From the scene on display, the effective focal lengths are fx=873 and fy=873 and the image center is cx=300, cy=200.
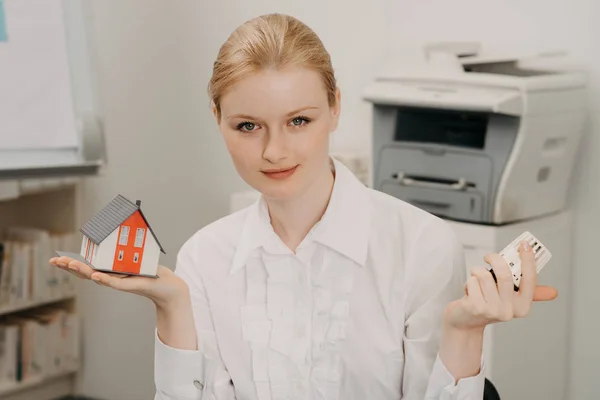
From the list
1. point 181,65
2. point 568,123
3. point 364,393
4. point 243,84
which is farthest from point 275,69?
point 181,65

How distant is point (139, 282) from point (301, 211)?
0.29 metres

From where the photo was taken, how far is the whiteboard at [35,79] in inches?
94.0

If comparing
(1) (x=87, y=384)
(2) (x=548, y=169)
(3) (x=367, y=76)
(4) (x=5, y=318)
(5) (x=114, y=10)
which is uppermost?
(5) (x=114, y=10)

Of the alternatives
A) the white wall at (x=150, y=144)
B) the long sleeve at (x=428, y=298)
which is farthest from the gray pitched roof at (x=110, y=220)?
the white wall at (x=150, y=144)

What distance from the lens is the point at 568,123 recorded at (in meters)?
2.23

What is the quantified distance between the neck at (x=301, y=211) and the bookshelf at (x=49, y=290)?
6.46 ft

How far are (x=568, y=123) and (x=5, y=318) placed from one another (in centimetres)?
214

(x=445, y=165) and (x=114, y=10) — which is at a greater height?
(x=114, y=10)

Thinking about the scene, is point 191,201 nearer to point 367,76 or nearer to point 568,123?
point 367,76

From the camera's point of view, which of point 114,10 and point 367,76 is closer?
point 367,76

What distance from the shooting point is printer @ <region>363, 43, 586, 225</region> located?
211 cm

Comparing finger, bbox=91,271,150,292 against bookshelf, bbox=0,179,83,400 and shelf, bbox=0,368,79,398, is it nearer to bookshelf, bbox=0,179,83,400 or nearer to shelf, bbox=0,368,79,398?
bookshelf, bbox=0,179,83,400

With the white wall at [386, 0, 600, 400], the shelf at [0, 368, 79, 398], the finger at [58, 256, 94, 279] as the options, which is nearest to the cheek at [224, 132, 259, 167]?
the finger at [58, 256, 94, 279]

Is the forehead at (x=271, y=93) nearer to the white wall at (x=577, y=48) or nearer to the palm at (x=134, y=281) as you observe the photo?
the palm at (x=134, y=281)
